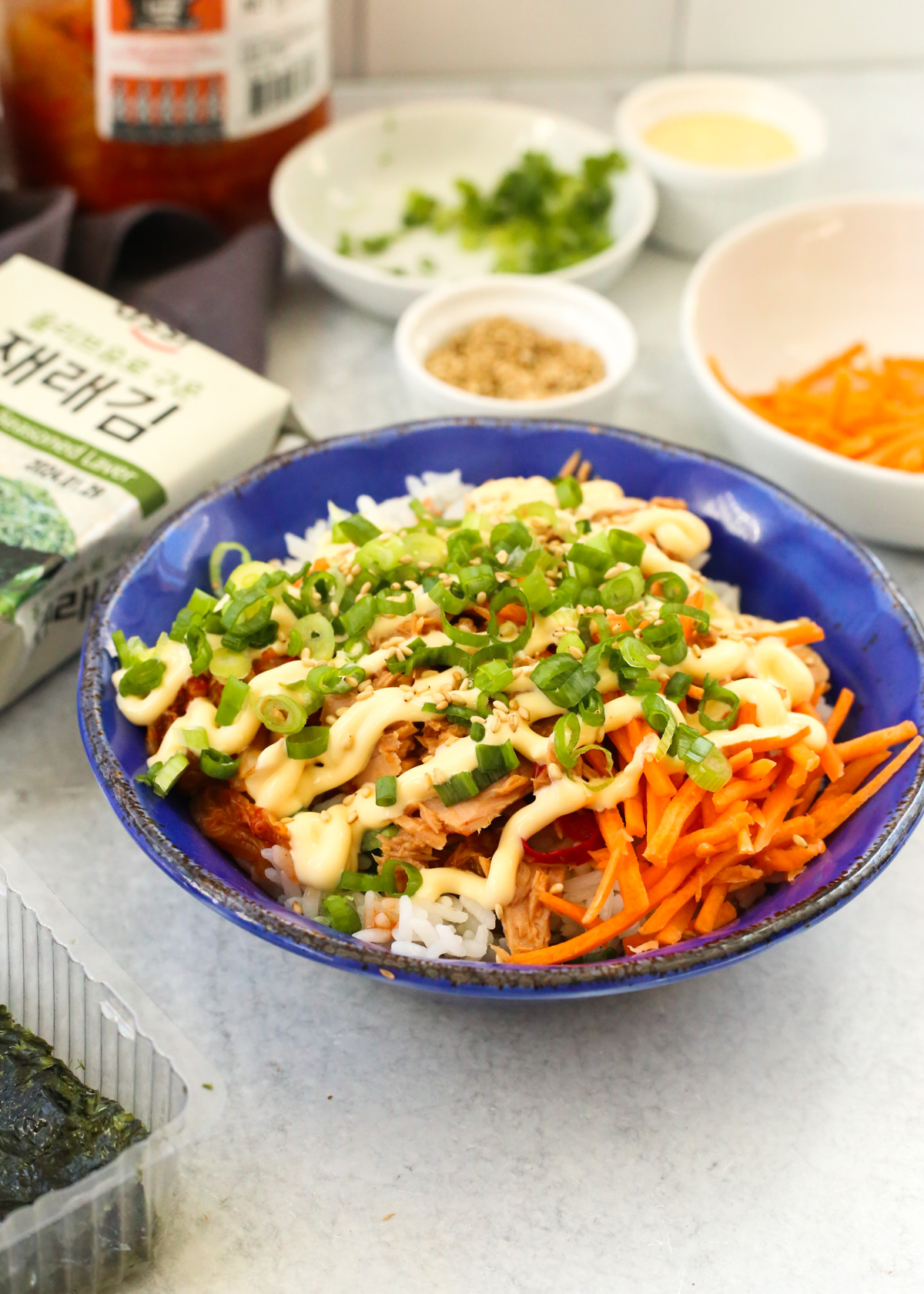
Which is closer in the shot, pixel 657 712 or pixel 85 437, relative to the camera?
pixel 657 712

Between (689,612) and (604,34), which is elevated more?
(604,34)

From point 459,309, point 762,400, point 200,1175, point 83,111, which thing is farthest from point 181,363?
point 200,1175

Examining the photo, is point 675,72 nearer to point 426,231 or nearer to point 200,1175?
point 426,231

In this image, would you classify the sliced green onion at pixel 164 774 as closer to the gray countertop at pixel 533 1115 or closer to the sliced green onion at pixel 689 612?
the gray countertop at pixel 533 1115

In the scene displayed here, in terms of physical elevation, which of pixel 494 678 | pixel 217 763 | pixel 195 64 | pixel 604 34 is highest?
pixel 195 64

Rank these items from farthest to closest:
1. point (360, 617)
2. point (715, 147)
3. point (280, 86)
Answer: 1. point (715, 147)
2. point (280, 86)
3. point (360, 617)

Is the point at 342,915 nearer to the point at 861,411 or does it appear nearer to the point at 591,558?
the point at 591,558

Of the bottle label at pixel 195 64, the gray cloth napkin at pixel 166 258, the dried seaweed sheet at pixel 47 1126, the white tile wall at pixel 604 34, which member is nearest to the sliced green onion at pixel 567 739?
the dried seaweed sheet at pixel 47 1126

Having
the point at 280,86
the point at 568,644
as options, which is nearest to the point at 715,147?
the point at 280,86
